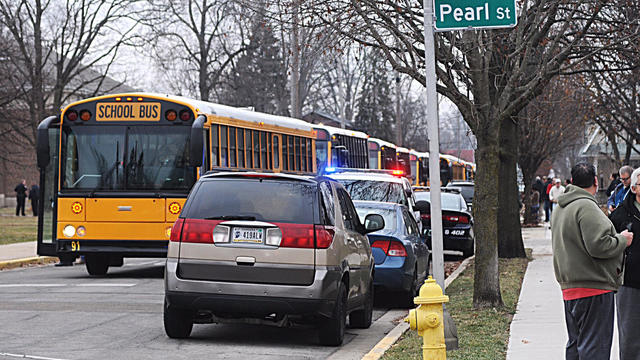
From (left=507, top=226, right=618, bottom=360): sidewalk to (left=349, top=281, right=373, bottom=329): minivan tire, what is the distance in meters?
1.72

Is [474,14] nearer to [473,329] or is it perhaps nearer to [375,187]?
[473,329]

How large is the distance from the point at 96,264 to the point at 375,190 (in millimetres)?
5290

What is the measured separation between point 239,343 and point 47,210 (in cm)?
3623

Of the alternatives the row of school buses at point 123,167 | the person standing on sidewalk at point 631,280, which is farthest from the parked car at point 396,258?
the person standing on sidewalk at point 631,280

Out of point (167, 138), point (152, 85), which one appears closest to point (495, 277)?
point (167, 138)

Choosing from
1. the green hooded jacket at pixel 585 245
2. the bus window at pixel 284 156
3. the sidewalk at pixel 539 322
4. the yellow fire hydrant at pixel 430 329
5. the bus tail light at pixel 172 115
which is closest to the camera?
the green hooded jacket at pixel 585 245

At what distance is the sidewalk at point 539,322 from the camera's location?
950 centimetres

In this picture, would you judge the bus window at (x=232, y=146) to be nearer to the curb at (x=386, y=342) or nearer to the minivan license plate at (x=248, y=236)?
the curb at (x=386, y=342)

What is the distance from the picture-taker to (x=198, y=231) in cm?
979

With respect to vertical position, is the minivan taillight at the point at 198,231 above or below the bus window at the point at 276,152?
below

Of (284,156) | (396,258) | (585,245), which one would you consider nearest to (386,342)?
(396,258)

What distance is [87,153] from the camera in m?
16.9

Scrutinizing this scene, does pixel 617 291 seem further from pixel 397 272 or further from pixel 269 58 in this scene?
pixel 269 58

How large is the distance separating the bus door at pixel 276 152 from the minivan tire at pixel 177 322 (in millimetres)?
10695
